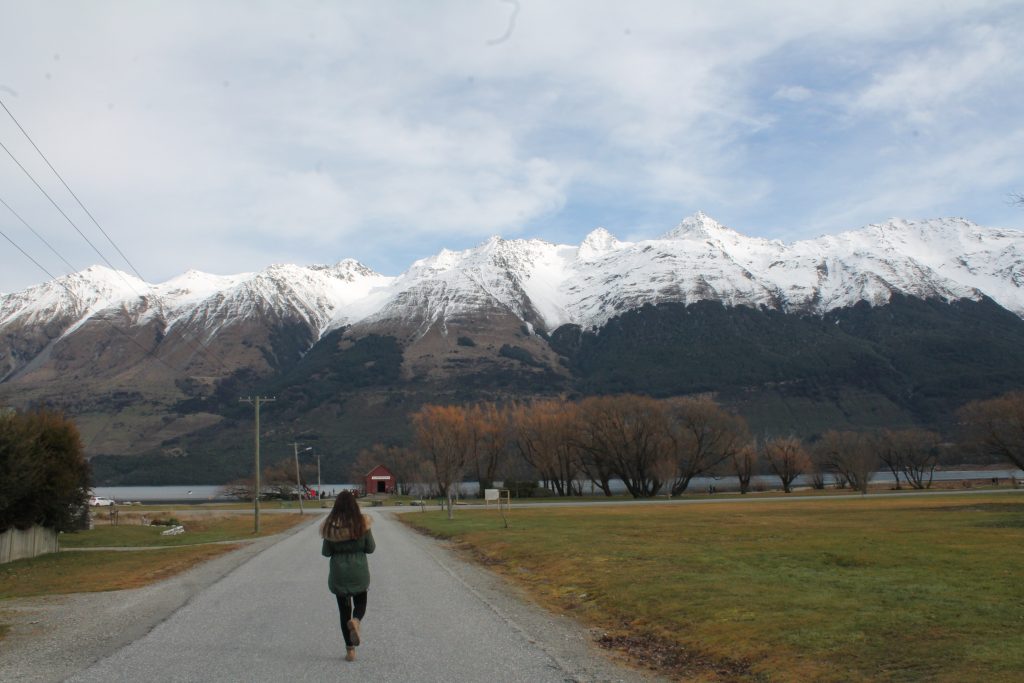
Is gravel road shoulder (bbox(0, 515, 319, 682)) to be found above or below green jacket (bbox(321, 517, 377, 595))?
below

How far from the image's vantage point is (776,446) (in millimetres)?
121688

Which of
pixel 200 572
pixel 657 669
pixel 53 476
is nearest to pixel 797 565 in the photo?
pixel 657 669

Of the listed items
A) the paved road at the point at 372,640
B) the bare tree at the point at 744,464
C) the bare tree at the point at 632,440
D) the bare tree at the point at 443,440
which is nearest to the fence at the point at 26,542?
the paved road at the point at 372,640

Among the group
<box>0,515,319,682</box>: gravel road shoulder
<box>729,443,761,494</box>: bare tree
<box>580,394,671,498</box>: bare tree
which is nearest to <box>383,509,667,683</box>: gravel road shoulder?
<box>0,515,319,682</box>: gravel road shoulder

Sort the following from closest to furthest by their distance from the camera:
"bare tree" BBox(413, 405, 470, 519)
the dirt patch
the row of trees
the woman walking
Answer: the dirt patch → the woman walking → "bare tree" BBox(413, 405, 470, 519) → the row of trees

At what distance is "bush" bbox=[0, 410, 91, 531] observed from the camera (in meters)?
30.1

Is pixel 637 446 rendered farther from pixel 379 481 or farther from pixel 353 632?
pixel 353 632

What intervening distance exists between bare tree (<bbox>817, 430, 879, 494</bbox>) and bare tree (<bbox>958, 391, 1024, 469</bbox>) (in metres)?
10.9

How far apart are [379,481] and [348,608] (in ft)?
475

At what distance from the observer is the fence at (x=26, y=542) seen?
1282 inches

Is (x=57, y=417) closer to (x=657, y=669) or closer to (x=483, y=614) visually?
(x=483, y=614)

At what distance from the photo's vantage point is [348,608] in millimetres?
12062

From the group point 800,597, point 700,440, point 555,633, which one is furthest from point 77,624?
point 700,440

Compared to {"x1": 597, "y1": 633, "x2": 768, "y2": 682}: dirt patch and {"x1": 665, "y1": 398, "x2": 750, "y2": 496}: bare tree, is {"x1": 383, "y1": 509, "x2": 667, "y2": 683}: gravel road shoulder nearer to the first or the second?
{"x1": 597, "y1": 633, "x2": 768, "y2": 682}: dirt patch
